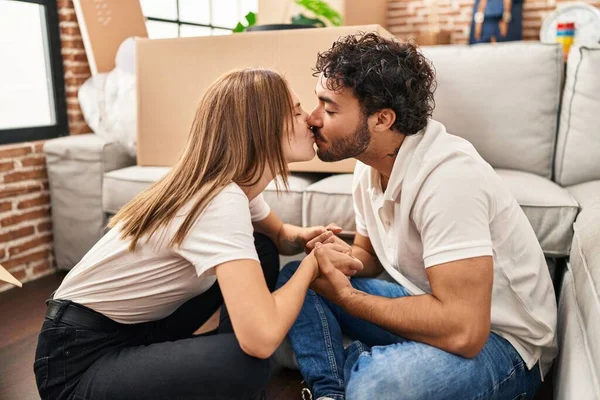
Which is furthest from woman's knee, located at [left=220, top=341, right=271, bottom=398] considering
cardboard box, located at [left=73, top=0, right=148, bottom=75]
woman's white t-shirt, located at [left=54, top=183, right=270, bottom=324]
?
cardboard box, located at [left=73, top=0, right=148, bottom=75]

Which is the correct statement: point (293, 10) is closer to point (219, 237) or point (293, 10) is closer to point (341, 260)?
point (341, 260)

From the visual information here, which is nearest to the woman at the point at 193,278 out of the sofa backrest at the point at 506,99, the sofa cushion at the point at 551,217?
the sofa cushion at the point at 551,217

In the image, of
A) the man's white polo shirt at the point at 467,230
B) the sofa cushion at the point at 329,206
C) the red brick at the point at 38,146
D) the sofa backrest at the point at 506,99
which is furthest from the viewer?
the red brick at the point at 38,146

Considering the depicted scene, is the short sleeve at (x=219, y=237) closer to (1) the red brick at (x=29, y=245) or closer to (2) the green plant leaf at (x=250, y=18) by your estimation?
(1) the red brick at (x=29, y=245)

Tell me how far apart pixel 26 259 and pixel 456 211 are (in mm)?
1955

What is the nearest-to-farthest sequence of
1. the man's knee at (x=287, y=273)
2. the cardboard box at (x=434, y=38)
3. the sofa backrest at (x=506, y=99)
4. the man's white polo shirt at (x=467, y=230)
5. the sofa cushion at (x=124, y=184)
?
1. the man's white polo shirt at (x=467, y=230)
2. the man's knee at (x=287, y=273)
3. the sofa backrest at (x=506, y=99)
4. the sofa cushion at (x=124, y=184)
5. the cardboard box at (x=434, y=38)

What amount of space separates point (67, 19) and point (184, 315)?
1818mm

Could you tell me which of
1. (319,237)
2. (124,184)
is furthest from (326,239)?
(124,184)

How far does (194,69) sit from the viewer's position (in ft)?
6.81

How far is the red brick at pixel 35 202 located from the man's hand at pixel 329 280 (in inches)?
62.4

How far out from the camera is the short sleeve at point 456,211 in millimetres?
1000

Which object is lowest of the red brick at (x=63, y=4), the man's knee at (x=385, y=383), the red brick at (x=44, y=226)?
the red brick at (x=44, y=226)

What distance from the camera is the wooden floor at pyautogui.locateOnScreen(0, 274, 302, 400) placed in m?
1.43

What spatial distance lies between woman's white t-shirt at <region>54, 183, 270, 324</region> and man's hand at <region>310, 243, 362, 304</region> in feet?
0.82
